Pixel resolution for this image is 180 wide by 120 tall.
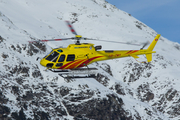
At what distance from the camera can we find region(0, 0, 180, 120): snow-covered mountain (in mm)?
39531

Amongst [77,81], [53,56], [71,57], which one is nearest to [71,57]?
[71,57]

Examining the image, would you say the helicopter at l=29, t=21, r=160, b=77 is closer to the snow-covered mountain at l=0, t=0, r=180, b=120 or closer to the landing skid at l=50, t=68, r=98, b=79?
the landing skid at l=50, t=68, r=98, b=79

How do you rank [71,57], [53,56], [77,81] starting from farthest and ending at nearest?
[77,81]
[71,57]
[53,56]

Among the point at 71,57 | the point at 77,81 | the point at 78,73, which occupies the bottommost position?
the point at 78,73

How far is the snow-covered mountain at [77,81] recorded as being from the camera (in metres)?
39.5

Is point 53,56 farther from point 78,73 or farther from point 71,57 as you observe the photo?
point 78,73

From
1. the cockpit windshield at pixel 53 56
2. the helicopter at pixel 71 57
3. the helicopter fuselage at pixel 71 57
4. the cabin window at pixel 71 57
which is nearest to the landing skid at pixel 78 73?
the helicopter at pixel 71 57

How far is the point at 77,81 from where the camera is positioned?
4341cm

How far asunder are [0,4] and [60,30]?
16.3 m

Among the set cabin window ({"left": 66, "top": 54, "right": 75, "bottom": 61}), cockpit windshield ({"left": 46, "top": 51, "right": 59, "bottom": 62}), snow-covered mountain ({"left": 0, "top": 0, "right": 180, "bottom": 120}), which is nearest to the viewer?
cockpit windshield ({"left": 46, "top": 51, "right": 59, "bottom": 62})

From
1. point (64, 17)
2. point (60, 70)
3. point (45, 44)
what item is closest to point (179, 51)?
point (64, 17)

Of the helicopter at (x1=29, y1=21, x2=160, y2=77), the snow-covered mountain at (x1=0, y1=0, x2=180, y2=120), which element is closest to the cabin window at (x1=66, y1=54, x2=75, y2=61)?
the helicopter at (x1=29, y1=21, x2=160, y2=77)

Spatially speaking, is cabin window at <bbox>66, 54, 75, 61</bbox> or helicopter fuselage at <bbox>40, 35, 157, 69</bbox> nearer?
helicopter fuselage at <bbox>40, 35, 157, 69</bbox>

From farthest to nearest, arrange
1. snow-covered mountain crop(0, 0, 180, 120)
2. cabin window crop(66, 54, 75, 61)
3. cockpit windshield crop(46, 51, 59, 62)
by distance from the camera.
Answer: snow-covered mountain crop(0, 0, 180, 120)
cabin window crop(66, 54, 75, 61)
cockpit windshield crop(46, 51, 59, 62)
